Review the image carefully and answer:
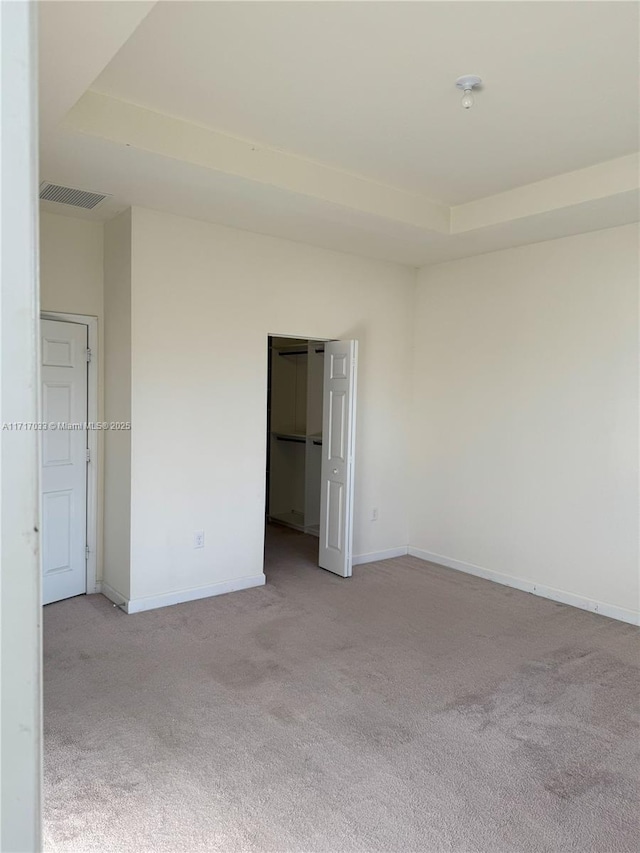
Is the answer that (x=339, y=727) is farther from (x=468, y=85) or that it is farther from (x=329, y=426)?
(x=468, y=85)

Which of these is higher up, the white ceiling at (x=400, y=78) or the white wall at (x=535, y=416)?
the white ceiling at (x=400, y=78)

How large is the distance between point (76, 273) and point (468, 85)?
115 inches

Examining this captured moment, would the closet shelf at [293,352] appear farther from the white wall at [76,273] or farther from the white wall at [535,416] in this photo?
the white wall at [76,273]

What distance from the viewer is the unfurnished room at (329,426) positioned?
7.09ft

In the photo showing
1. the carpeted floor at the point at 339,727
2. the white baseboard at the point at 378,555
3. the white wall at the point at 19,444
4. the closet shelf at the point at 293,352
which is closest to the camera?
the white wall at the point at 19,444

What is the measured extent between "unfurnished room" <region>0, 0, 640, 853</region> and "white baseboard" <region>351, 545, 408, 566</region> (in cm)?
4

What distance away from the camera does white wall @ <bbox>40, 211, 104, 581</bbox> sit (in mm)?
4172

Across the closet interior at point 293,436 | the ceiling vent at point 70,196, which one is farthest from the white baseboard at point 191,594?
the ceiling vent at point 70,196

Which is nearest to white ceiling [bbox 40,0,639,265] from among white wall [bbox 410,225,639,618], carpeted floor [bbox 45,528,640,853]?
white wall [bbox 410,225,639,618]

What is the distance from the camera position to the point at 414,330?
5746mm

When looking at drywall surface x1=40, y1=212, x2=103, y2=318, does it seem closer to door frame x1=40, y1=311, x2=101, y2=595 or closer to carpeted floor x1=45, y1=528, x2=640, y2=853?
door frame x1=40, y1=311, x2=101, y2=595

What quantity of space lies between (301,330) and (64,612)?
2.71m

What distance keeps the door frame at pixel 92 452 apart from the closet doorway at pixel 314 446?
142cm

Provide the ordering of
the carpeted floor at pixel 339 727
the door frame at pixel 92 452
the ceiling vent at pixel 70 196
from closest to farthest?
the carpeted floor at pixel 339 727
the ceiling vent at pixel 70 196
the door frame at pixel 92 452
